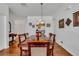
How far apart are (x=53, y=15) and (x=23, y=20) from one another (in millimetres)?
1925

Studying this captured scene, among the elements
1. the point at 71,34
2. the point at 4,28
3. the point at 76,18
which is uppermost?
the point at 76,18

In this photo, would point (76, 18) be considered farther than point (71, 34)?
No

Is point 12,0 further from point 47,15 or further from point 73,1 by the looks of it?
point 47,15

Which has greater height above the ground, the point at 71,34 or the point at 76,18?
the point at 76,18

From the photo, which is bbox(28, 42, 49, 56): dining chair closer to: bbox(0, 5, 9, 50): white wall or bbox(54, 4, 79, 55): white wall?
bbox(54, 4, 79, 55): white wall

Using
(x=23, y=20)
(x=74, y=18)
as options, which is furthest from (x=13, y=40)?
(x=74, y=18)

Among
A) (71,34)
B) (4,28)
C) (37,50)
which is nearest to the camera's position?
(37,50)

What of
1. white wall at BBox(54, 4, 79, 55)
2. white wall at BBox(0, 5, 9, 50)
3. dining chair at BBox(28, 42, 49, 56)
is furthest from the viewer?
white wall at BBox(0, 5, 9, 50)

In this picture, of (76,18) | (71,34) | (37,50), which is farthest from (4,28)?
(37,50)

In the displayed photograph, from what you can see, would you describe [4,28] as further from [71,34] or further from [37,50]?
[37,50]

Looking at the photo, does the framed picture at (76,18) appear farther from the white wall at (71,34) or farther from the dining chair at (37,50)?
the dining chair at (37,50)

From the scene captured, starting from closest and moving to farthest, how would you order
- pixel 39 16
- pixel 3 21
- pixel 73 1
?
pixel 73 1 → pixel 3 21 → pixel 39 16

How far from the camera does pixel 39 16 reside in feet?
23.7

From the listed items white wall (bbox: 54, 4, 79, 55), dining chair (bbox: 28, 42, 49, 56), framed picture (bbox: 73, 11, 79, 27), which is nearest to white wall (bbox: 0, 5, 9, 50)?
white wall (bbox: 54, 4, 79, 55)
